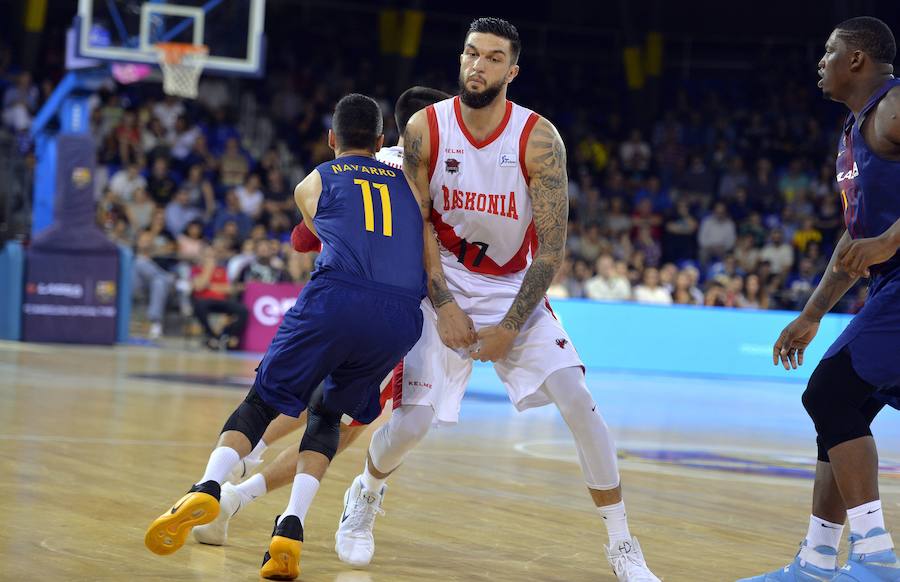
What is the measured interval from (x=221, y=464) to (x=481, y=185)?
1555mm

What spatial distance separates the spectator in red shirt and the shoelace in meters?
12.4

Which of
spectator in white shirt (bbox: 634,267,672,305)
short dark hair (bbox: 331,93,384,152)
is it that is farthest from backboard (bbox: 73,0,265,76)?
short dark hair (bbox: 331,93,384,152)

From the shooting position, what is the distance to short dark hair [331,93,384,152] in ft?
17.0

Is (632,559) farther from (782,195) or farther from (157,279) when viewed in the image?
(782,195)

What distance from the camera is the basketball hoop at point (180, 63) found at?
54.3 feet

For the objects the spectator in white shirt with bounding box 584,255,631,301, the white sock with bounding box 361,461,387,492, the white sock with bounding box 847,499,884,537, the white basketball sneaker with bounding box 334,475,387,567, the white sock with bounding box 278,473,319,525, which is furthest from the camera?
the spectator in white shirt with bounding box 584,255,631,301

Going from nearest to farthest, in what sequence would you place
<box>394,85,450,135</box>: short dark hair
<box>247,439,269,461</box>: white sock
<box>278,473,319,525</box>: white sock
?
<box>278,473,319,525</box>: white sock, <box>247,439,269,461</box>: white sock, <box>394,85,450,135</box>: short dark hair

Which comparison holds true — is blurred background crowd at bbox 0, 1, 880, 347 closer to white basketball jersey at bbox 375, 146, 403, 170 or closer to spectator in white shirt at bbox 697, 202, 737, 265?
spectator in white shirt at bbox 697, 202, 737, 265

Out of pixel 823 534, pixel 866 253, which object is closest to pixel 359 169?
pixel 866 253

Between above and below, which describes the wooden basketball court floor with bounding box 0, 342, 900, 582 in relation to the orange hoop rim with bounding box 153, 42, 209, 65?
below

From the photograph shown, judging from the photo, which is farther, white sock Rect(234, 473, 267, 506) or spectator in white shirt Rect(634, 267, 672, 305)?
spectator in white shirt Rect(634, 267, 672, 305)

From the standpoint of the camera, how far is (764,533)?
6.11 meters

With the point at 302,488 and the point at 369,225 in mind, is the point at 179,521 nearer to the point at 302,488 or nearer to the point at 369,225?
the point at 302,488

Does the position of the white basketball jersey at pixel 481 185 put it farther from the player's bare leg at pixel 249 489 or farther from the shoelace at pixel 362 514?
the shoelace at pixel 362 514
